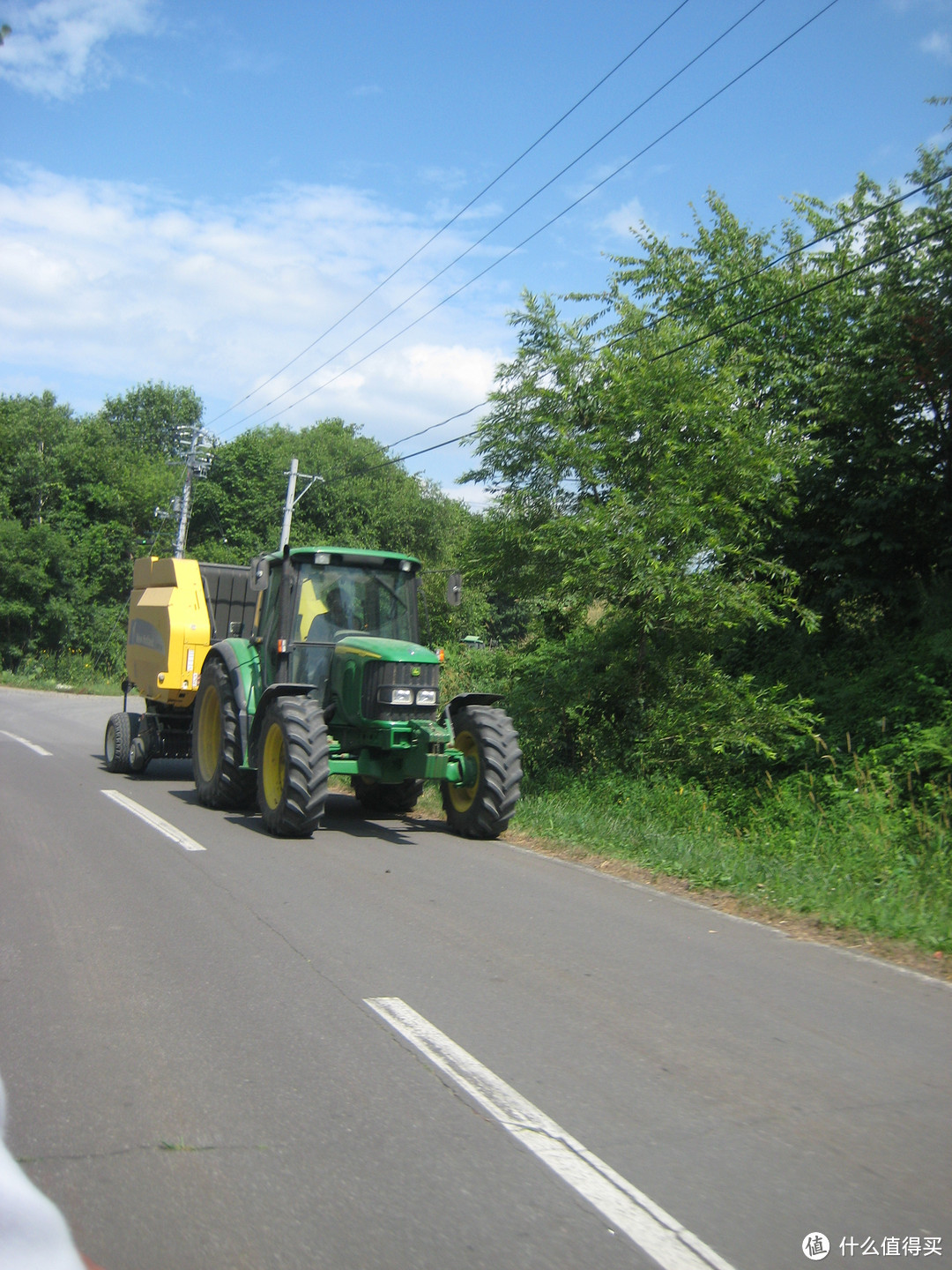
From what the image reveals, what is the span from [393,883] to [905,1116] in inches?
183

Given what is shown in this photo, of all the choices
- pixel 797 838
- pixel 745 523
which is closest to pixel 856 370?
pixel 745 523

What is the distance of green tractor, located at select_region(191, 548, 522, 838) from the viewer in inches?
408

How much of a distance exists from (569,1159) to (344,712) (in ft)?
25.1

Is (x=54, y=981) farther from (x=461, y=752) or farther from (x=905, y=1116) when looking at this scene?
(x=461, y=752)

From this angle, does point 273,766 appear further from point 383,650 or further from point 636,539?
point 636,539

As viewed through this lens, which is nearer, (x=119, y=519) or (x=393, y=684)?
(x=393, y=684)

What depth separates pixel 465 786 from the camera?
10.9 meters

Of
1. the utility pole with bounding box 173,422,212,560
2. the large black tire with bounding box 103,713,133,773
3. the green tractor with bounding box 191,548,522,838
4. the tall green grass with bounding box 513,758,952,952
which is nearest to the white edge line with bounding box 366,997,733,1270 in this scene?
the tall green grass with bounding box 513,758,952,952

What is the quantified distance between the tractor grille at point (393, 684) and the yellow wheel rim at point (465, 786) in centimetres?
54

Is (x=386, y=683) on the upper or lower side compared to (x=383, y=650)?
lower

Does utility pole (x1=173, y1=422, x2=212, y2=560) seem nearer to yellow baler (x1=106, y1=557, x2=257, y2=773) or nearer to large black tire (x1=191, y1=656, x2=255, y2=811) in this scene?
yellow baler (x1=106, y1=557, x2=257, y2=773)

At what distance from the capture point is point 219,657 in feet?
41.4

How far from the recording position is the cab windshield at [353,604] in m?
11.5

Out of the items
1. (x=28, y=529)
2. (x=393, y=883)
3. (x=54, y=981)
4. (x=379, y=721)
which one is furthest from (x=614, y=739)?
(x=28, y=529)
